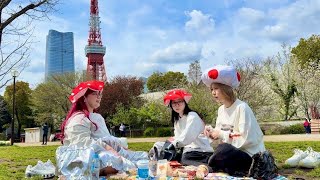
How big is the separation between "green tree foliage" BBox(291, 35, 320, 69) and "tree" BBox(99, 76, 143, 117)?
48.6ft

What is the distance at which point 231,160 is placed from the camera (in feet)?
14.9

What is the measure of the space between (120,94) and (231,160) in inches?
1124

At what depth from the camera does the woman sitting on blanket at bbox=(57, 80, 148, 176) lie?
465cm

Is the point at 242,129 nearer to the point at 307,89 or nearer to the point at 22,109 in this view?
the point at 307,89

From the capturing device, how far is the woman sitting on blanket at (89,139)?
4.65m

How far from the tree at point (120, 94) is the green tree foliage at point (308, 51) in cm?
1482

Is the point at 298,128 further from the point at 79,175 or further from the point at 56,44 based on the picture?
Result: the point at 56,44

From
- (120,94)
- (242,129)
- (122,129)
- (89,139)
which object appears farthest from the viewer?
(120,94)

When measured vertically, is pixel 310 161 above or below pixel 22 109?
below

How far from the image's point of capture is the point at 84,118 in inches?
194

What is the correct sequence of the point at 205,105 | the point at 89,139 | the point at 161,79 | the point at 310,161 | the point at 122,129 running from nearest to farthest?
the point at 89,139
the point at 310,161
the point at 205,105
the point at 122,129
the point at 161,79

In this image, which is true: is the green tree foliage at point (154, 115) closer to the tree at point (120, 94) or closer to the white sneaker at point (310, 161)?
the tree at point (120, 94)

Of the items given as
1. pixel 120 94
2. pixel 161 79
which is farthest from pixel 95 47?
pixel 120 94

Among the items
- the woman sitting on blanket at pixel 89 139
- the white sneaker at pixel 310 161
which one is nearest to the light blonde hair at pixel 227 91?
the woman sitting on blanket at pixel 89 139
